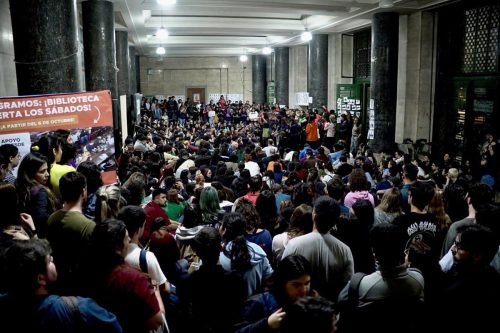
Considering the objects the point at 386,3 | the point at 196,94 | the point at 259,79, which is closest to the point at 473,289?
the point at 386,3

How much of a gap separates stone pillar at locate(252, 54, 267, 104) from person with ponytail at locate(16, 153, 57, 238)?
23.4 meters

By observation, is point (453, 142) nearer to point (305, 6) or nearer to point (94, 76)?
point (305, 6)

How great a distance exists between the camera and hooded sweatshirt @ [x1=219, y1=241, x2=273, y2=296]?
3111mm

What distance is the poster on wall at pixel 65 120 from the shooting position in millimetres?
4848

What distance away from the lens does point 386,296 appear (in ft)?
8.34

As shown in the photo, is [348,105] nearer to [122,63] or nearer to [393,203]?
[122,63]

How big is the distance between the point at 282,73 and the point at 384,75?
414 inches

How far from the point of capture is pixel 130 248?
2990 millimetres

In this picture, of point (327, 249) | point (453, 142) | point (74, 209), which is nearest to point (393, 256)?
point (327, 249)

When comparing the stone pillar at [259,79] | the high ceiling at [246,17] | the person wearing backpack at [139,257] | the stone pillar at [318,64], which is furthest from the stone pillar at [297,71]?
the person wearing backpack at [139,257]

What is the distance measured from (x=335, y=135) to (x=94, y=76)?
8065 millimetres

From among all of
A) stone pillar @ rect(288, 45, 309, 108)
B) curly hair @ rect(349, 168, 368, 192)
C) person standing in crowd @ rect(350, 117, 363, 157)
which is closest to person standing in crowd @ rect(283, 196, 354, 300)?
curly hair @ rect(349, 168, 368, 192)

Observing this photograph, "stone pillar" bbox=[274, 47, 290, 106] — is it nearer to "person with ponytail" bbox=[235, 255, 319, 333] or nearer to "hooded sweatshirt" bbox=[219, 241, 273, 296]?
"hooded sweatshirt" bbox=[219, 241, 273, 296]

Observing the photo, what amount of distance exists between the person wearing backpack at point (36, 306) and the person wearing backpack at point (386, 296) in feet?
4.22
